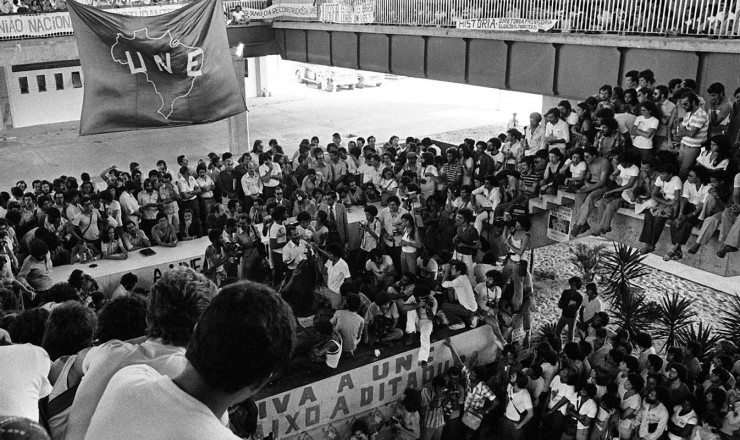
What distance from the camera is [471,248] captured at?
10.8 meters

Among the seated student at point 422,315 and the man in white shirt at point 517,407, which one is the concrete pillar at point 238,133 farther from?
the man in white shirt at point 517,407

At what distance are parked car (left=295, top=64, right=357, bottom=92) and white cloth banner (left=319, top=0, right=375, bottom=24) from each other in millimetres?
22419

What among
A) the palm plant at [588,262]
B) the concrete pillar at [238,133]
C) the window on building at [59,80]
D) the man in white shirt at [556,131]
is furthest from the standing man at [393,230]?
the window on building at [59,80]

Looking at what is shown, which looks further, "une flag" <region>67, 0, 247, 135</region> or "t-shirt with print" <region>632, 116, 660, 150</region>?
"t-shirt with print" <region>632, 116, 660, 150</region>

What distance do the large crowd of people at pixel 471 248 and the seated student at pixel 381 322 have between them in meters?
0.03

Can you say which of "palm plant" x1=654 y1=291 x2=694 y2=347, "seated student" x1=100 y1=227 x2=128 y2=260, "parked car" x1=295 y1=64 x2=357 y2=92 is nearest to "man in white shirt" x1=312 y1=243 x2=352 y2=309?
"seated student" x1=100 y1=227 x2=128 y2=260

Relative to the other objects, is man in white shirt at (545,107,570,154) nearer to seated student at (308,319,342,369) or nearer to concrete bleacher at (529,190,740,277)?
concrete bleacher at (529,190,740,277)

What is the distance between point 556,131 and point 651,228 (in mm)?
2651

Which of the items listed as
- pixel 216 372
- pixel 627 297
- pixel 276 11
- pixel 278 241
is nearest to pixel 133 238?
pixel 278 241

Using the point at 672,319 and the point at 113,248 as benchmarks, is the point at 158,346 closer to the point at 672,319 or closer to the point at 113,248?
the point at 113,248

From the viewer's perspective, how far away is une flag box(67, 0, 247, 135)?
935cm

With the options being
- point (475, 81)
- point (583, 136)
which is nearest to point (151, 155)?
point (475, 81)

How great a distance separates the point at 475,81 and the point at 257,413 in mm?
12992

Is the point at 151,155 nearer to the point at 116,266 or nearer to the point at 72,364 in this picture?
the point at 116,266
